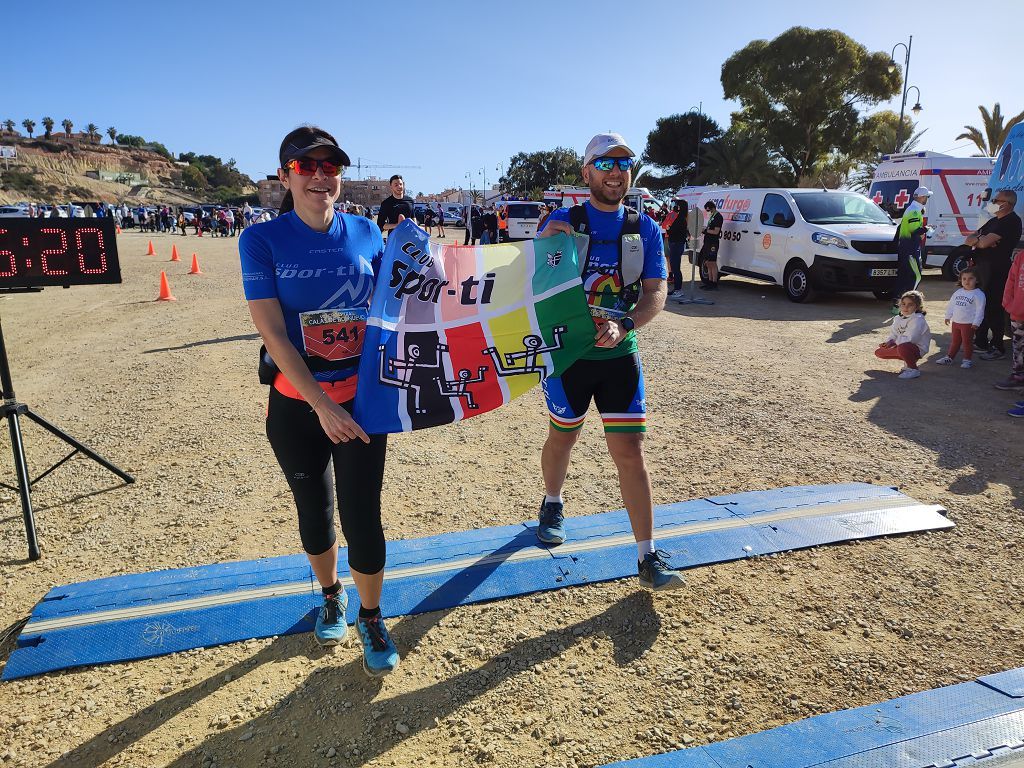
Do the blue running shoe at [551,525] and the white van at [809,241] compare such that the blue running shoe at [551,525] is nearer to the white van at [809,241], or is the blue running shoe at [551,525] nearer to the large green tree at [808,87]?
the white van at [809,241]

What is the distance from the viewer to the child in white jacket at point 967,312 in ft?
26.5

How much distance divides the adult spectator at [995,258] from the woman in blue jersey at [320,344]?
9.19 m

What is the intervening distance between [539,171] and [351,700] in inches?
3695

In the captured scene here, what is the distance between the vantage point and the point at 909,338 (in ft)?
26.1

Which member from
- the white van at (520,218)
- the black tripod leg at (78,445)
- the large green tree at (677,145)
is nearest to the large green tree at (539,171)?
the large green tree at (677,145)

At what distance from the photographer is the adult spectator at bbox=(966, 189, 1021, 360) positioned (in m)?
8.48

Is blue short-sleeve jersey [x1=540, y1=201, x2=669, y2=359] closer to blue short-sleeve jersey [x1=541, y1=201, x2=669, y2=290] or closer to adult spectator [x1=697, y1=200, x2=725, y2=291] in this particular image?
blue short-sleeve jersey [x1=541, y1=201, x2=669, y2=290]

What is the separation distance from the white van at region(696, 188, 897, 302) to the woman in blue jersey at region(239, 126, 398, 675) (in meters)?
11.9

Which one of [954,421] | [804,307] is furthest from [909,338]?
[804,307]

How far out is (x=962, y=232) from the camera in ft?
50.3

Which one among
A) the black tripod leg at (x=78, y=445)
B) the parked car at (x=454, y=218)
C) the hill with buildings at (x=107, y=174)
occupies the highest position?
the hill with buildings at (x=107, y=174)

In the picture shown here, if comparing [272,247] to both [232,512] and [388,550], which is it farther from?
[232,512]

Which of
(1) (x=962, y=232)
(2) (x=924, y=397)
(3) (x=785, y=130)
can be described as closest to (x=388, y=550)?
(2) (x=924, y=397)

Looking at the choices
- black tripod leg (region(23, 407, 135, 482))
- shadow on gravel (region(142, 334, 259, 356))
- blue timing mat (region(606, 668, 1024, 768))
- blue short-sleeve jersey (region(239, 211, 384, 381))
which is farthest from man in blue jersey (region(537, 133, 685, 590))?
shadow on gravel (region(142, 334, 259, 356))
